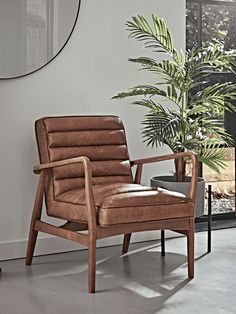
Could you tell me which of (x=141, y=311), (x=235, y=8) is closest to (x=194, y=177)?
(x=141, y=311)

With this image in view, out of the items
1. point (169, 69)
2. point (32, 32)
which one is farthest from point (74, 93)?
point (169, 69)

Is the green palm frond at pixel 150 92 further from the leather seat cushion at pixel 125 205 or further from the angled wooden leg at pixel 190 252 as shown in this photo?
the angled wooden leg at pixel 190 252

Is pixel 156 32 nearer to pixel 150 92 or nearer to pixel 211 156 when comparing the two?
pixel 150 92

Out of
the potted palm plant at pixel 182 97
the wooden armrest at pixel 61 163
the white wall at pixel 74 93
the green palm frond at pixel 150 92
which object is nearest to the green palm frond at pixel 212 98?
the potted palm plant at pixel 182 97

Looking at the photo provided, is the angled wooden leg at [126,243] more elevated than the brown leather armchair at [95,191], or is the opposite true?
the brown leather armchair at [95,191]

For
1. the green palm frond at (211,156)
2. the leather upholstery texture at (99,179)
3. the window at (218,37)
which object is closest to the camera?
the leather upholstery texture at (99,179)

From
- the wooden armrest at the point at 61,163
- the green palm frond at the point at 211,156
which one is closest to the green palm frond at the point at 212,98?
the green palm frond at the point at 211,156

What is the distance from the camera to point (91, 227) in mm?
3465

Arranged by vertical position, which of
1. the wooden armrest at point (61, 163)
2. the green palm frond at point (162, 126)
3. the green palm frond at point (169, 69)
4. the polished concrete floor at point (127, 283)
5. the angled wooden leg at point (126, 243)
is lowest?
the polished concrete floor at point (127, 283)

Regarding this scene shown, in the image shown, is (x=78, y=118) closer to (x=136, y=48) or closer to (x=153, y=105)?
(x=153, y=105)

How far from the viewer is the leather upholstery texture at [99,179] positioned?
355cm

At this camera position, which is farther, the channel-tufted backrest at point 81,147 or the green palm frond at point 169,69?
the green palm frond at point 169,69

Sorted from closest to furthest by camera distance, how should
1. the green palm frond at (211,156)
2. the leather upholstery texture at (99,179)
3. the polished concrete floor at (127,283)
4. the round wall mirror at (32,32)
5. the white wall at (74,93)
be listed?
the polished concrete floor at (127,283), the leather upholstery texture at (99,179), the round wall mirror at (32,32), the white wall at (74,93), the green palm frond at (211,156)

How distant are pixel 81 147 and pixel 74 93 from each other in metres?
0.50
